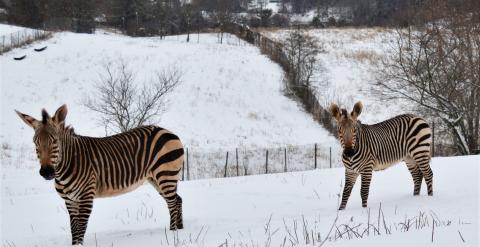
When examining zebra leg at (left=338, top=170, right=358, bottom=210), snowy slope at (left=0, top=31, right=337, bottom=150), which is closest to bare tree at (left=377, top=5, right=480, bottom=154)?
snowy slope at (left=0, top=31, right=337, bottom=150)

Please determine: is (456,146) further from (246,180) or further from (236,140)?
(246,180)

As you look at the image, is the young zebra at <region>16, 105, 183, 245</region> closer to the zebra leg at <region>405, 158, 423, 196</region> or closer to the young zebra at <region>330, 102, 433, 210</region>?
the young zebra at <region>330, 102, 433, 210</region>

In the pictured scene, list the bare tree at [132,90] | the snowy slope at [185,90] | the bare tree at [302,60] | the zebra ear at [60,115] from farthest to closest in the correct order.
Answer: the bare tree at [302,60] → the snowy slope at [185,90] → the bare tree at [132,90] → the zebra ear at [60,115]

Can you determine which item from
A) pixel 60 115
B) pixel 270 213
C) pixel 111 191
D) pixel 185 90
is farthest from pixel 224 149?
pixel 60 115

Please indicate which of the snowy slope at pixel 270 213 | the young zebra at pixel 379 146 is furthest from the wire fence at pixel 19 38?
the young zebra at pixel 379 146

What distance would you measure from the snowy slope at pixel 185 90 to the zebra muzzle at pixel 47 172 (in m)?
24.3

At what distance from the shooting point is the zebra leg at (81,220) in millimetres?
7578

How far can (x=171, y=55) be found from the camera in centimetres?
4600

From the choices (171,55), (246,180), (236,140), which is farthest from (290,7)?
(246,180)

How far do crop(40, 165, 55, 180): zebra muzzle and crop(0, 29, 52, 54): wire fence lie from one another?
1535 inches

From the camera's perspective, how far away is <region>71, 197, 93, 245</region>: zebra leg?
7.58 meters

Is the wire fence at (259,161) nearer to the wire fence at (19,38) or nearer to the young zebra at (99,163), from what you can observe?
the young zebra at (99,163)

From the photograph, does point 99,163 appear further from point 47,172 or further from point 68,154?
point 47,172

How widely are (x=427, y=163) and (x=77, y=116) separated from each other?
1074 inches
